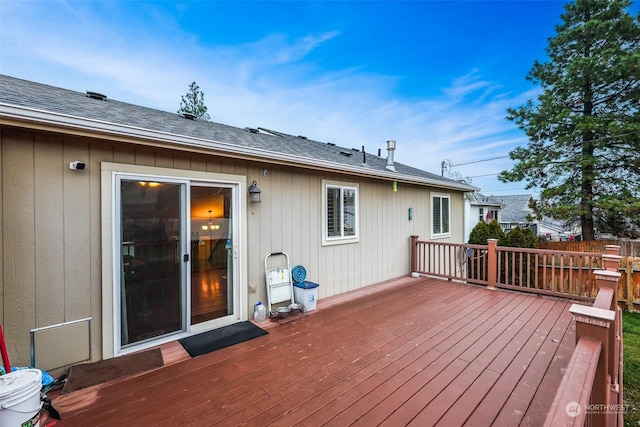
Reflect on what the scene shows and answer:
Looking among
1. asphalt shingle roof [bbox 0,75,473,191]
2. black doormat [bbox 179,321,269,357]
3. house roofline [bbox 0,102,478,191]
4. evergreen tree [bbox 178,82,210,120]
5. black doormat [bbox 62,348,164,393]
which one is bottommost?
black doormat [bbox 179,321,269,357]

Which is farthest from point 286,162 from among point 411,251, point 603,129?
point 603,129

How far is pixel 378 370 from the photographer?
2.60 metres

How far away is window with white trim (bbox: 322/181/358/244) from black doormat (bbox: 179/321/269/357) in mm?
1943

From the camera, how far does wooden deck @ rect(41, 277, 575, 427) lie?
2014mm

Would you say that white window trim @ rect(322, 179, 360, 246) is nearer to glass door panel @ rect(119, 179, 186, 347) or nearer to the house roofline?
the house roofline

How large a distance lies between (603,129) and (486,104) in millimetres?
4822

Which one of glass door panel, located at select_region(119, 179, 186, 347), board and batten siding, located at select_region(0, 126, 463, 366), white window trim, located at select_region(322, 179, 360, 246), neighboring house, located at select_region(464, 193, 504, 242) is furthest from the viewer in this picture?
neighboring house, located at select_region(464, 193, 504, 242)

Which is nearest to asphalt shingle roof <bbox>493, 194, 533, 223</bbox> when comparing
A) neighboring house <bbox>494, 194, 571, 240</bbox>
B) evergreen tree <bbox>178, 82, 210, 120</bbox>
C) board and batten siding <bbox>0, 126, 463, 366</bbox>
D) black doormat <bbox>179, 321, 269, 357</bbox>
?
neighboring house <bbox>494, 194, 571, 240</bbox>

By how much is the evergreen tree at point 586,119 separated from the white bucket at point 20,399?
1345cm

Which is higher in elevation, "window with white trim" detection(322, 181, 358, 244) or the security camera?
the security camera

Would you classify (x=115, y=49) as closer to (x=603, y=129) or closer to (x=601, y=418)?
(x=601, y=418)

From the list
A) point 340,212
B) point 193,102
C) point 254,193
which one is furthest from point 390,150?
point 193,102

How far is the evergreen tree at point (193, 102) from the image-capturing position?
58.6ft

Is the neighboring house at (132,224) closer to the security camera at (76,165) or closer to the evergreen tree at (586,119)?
the security camera at (76,165)
